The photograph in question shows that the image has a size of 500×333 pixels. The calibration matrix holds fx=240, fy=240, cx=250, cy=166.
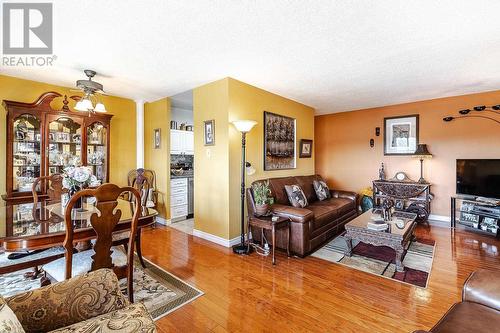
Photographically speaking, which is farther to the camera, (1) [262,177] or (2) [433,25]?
(1) [262,177]

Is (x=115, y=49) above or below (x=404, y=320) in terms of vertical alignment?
above

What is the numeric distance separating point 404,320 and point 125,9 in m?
3.24

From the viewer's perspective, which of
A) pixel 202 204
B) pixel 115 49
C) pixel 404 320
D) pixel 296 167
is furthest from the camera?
pixel 296 167

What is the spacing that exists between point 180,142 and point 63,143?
6.21ft

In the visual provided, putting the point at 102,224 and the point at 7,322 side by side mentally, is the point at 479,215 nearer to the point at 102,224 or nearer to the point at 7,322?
the point at 102,224

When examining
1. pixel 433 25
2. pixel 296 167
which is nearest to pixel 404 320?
Result: pixel 433 25

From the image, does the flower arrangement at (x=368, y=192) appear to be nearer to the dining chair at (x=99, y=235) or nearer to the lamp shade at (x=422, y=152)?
the lamp shade at (x=422, y=152)

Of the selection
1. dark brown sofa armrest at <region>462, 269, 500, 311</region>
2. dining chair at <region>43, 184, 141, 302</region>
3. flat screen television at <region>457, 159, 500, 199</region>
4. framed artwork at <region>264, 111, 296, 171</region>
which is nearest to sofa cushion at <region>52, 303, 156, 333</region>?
dining chair at <region>43, 184, 141, 302</region>

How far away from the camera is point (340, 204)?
406 cm

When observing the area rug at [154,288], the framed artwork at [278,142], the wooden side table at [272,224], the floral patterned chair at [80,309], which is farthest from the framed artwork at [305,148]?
the floral patterned chair at [80,309]

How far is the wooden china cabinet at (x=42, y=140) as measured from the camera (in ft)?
10.8

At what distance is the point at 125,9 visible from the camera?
1.90 m

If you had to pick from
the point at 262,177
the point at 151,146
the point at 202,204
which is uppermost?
the point at 151,146

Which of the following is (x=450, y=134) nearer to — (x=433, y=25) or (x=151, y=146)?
(x=433, y=25)
